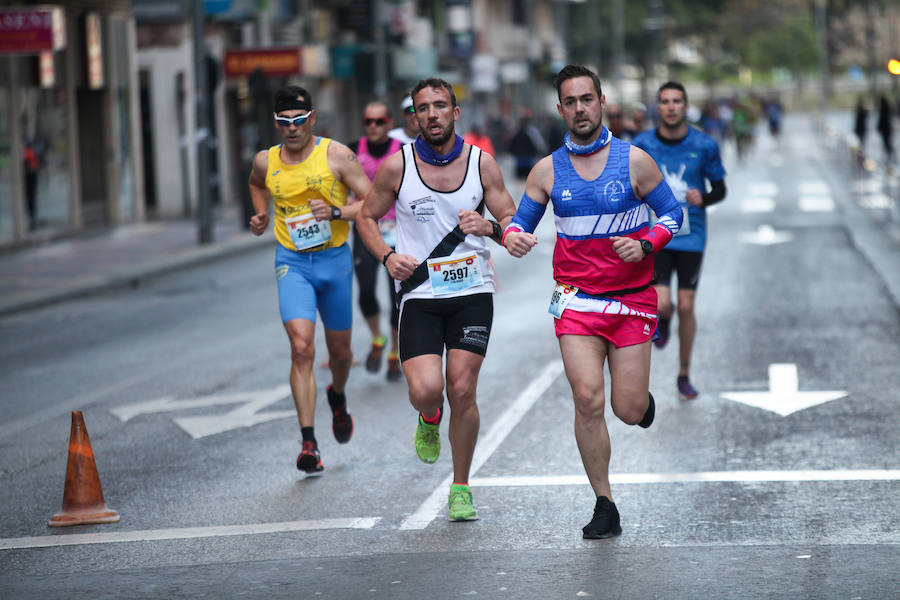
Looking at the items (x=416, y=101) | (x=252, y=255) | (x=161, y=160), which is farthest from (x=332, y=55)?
(x=416, y=101)

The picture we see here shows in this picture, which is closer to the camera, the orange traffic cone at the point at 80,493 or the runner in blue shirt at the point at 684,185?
the orange traffic cone at the point at 80,493

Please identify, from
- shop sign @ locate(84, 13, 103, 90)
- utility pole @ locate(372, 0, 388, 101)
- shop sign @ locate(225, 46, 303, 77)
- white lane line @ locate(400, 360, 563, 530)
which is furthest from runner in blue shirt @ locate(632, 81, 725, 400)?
utility pole @ locate(372, 0, 388, 101)

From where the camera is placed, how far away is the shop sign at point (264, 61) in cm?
2903

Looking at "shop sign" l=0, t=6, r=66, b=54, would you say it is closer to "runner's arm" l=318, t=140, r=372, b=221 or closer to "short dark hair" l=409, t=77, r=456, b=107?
"runner's arm" l=318, t=140, r=372, b=221

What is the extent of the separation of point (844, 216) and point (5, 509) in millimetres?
20668

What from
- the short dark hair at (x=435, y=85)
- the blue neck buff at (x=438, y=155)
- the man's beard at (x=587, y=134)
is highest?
the short dark hair at (x=435, y=85)

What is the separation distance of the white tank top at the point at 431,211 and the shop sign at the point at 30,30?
14.6 metres

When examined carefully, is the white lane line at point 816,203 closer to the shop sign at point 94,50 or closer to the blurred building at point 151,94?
the blurred building at point 151,94

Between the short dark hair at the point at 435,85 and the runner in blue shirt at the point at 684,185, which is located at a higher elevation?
the short dark hair at the point at 435,85

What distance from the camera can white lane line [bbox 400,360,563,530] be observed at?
704cm

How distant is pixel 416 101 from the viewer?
681cm

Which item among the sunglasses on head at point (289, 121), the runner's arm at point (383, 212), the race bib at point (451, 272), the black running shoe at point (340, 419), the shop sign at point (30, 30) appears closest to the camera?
the runner's arm at point (383, 212)

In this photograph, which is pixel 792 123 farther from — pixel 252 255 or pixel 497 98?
pixel 252 255

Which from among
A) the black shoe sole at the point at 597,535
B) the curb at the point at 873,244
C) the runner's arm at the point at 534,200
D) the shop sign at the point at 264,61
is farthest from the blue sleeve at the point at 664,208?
the shop sign at the point at 264,61
